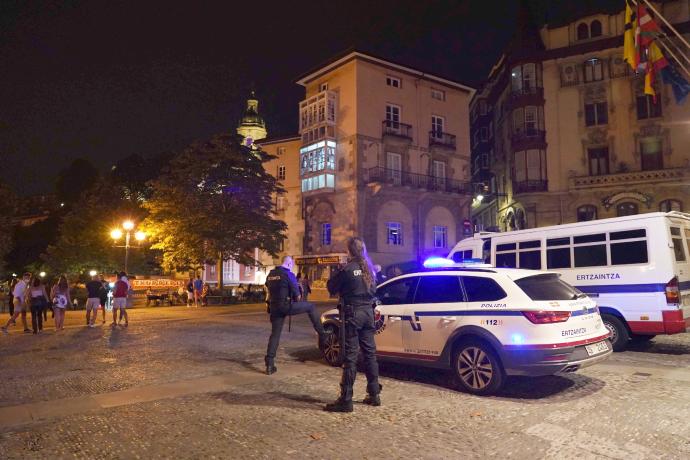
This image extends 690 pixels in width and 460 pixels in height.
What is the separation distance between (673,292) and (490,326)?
4.78 meters

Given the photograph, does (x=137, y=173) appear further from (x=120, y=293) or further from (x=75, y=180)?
(x=120, y=293)

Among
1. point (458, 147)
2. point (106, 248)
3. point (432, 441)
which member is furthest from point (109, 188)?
point (432, 441)

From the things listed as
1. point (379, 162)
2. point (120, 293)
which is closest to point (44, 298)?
point (120, 293)

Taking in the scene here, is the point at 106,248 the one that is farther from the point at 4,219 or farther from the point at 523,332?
the point at 523,332

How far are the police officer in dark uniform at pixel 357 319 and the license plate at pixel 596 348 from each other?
2.80 meters

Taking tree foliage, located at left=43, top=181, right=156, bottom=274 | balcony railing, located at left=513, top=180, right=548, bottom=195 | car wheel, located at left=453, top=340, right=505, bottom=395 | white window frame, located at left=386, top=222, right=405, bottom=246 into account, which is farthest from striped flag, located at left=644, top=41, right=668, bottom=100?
tree foliage, located at left=43, top=181, right=156, bottom=274

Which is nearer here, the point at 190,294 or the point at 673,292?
the point at 673,292

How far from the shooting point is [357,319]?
6109 millimetres

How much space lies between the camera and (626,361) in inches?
361

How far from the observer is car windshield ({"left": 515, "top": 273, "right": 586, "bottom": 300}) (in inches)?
265

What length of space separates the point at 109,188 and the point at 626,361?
151 feet

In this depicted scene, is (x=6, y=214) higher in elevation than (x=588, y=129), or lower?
lower

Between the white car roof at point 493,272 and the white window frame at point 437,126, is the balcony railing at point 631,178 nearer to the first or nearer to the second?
the white window frame at point 437,126

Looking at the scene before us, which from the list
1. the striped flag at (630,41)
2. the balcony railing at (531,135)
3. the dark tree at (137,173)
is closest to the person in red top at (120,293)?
the striped flag at (630,41)
